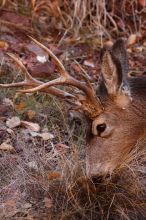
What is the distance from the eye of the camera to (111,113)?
5105 mm

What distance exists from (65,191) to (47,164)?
39 cm

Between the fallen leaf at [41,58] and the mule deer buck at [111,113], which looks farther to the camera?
the fallen leaf at [41,58]

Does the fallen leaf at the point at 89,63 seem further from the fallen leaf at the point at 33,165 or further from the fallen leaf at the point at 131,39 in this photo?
the fallen leaf at the point at 33,165

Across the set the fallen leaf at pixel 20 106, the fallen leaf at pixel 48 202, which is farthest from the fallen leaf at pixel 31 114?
the fallen leaf at pixel 48 202

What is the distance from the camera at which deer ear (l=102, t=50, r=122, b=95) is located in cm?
493

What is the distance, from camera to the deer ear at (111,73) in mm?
4934

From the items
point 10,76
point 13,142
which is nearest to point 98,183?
point 13,142

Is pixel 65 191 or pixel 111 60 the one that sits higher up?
pixel 111 60

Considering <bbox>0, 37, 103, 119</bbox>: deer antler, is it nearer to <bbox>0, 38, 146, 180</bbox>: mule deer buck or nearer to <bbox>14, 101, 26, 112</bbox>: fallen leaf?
<bbox>0, 38, 146, 180</bbox>: mule deer buck

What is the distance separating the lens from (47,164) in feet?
17.7

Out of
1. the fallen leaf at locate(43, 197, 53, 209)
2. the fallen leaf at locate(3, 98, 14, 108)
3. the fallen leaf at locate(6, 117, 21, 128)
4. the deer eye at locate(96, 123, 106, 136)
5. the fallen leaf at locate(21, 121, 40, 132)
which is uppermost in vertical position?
the deer eye at locate(96, 123, 106, 136)

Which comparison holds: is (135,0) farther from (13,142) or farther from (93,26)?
(13,142)

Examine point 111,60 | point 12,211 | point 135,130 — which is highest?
point 111,60

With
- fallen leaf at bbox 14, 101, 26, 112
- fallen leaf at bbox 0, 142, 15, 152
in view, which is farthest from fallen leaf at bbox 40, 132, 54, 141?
fallen leaf at bbox 14, 101, 26, 112
